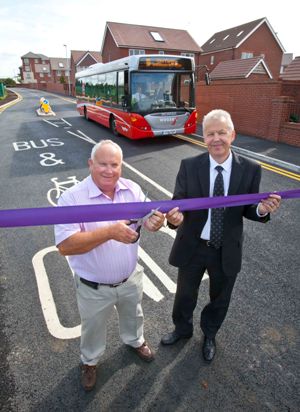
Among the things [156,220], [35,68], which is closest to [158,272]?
[156,220]

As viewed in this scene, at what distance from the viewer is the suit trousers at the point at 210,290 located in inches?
98.0

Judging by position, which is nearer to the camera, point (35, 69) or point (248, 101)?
point (248, 101)

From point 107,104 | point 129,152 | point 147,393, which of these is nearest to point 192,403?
point 147,393

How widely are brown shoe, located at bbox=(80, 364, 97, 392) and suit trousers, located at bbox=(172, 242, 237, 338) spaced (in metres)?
0.88

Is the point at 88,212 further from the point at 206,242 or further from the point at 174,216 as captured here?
the point at 206,242

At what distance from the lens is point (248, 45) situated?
37031 mm

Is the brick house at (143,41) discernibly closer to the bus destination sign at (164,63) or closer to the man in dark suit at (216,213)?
the bus destination sign at (164,63)

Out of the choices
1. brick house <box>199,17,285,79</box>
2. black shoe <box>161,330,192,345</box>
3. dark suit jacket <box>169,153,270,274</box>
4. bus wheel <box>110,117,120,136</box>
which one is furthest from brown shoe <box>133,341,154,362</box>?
brick house <box>199,17,285,79</box>

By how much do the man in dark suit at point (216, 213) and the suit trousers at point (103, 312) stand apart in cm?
48

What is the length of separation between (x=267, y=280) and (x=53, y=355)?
106 inches

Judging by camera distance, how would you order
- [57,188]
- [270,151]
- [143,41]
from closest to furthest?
[57,188], [270,151], [143,41]

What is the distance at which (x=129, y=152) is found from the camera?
10328mm

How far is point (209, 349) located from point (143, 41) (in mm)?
41952

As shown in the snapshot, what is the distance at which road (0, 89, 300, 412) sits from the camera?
7.64 ft
